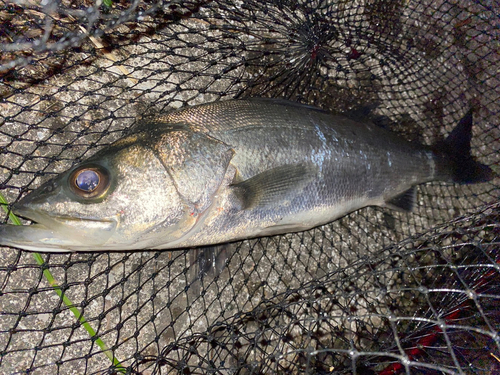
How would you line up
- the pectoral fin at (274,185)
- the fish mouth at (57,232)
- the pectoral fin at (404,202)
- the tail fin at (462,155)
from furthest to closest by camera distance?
the tail fin at (462,155) → the pectoral fin at (404,202) → the pectoral fin at (274,185) → the fish mouth at (57,232)

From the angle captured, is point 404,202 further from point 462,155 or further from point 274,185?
point 274,185

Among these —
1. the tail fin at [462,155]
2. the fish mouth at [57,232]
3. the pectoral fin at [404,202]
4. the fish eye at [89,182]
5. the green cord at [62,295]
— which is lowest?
the green cord at [62,295]

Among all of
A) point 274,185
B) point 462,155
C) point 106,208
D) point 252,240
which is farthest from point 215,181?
point 462,155

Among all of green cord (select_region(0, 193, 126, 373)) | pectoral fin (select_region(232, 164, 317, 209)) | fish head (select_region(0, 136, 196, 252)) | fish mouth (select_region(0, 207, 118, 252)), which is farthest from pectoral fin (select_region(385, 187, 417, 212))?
green cord (select_region(0, 193, 126, 373))

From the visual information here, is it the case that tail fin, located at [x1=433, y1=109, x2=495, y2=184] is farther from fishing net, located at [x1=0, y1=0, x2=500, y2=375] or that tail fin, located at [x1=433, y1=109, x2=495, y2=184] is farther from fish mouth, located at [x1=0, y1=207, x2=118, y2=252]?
fish mouth, located at [x1=0, y1=207, x2=118, y2=252]

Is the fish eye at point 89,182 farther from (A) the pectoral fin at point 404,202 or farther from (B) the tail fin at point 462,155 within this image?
(B) the tail fin at point 462,155

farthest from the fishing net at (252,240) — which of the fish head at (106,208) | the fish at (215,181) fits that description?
the fish head at (106,208)

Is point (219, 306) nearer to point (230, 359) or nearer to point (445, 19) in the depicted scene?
point (230, 359)

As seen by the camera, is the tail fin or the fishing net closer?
the fishing net

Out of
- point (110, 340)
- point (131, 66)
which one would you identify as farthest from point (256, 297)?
point (131, 66)
